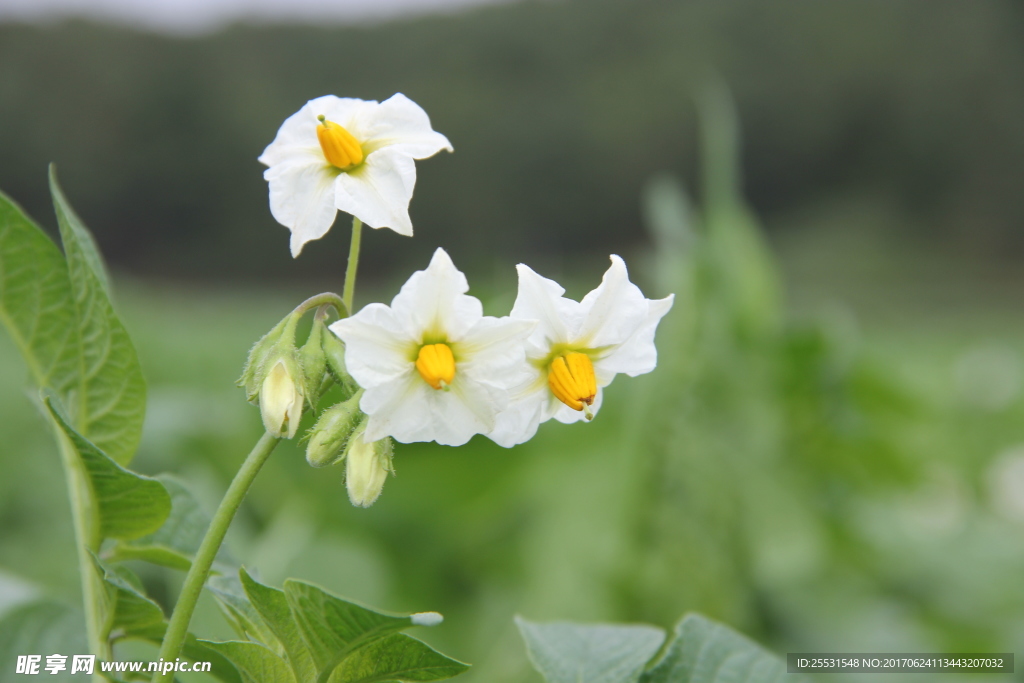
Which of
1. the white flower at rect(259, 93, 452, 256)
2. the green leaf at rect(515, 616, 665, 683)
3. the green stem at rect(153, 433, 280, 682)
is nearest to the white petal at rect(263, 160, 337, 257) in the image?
the white flower at rect(259, 93, 452, 256)

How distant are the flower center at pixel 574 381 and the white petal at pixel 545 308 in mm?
11

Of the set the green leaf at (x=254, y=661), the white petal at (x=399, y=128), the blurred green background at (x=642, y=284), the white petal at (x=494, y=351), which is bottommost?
the green leaf at (x=254, y=661)

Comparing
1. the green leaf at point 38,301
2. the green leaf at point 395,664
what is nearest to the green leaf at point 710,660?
the green leaf at point 395,664

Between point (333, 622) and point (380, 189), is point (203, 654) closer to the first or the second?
point (333, 622)

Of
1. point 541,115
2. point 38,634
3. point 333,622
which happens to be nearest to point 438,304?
point 333,622

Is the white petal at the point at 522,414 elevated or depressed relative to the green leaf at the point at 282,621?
elevated

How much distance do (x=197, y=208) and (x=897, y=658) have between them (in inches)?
402

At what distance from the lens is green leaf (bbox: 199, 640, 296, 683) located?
345 mm

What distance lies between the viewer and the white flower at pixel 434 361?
0.35 meters

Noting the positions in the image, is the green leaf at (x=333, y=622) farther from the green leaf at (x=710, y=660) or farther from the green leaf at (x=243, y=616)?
the green leaf at (x=710, y=660)

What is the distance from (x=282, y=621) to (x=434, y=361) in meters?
0.13

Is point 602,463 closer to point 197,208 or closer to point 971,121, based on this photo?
point 197,208

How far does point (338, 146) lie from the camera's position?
39 cm

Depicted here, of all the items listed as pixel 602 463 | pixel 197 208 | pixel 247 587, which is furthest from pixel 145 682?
pixel 197 208
